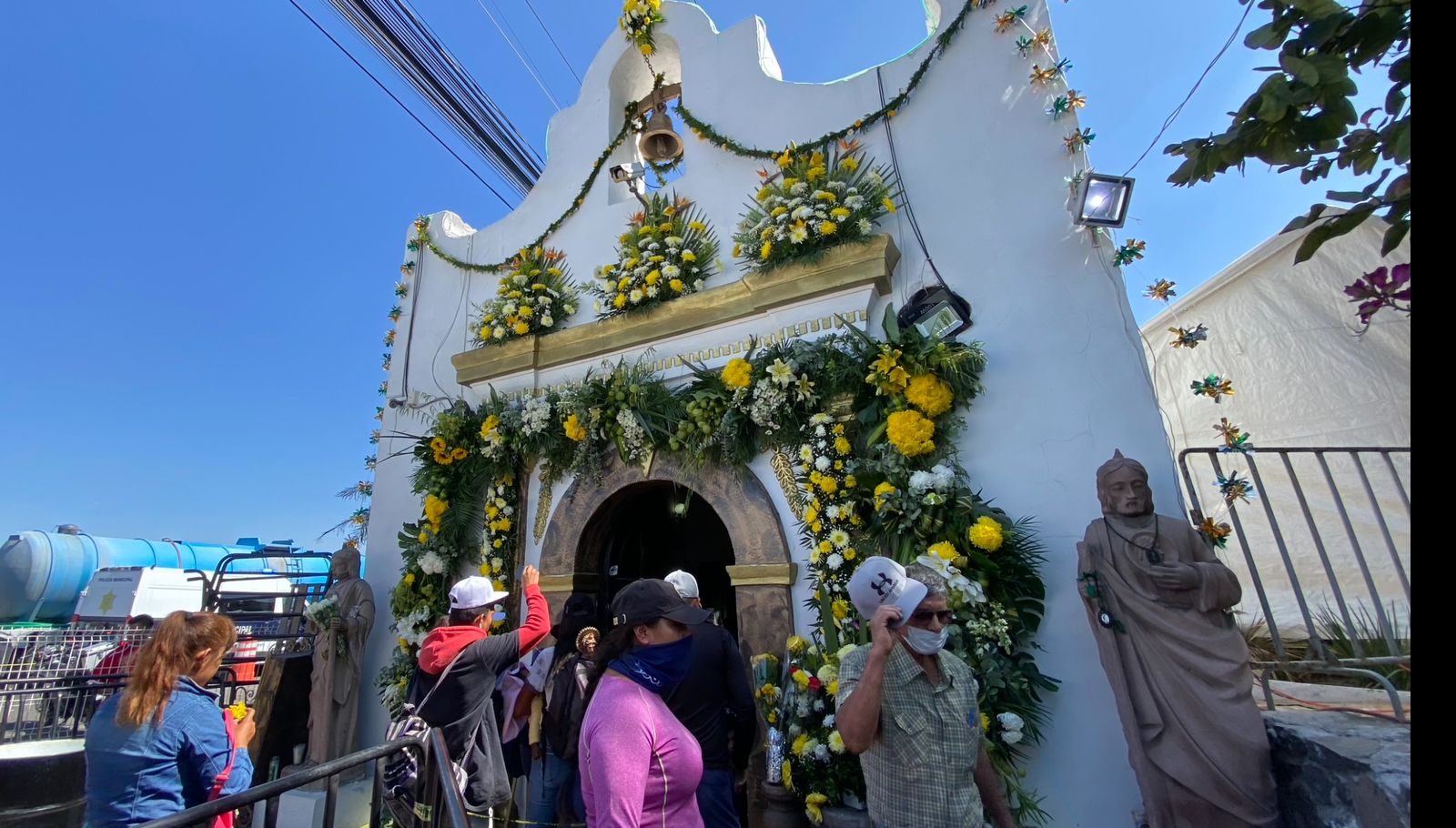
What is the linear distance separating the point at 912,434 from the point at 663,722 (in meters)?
2.36

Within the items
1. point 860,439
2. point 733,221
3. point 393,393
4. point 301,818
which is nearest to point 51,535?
point 393,393

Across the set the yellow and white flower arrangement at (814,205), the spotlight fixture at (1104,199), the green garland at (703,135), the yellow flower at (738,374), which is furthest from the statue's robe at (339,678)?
the spotlight fixture at (1104,199)

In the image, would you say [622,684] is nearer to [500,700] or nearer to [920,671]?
[920,671]

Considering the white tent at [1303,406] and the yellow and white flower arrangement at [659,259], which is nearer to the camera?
the white tent at [1303,406]

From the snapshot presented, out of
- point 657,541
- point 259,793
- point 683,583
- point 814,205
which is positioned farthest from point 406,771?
point 814,205

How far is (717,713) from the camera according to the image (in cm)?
260

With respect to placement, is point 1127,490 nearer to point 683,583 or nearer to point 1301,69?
point 1301,69

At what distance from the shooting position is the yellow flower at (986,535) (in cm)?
334

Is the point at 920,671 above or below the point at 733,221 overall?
below

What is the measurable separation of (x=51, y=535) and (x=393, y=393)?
1298cm

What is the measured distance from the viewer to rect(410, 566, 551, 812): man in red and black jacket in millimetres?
3086

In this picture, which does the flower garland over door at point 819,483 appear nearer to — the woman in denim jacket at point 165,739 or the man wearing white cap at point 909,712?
the man wearing white cap at point 909,712

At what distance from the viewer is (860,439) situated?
4148 millimetres

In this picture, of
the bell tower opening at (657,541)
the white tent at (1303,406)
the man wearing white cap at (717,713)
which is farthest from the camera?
the bell tower opening at (657,541)
